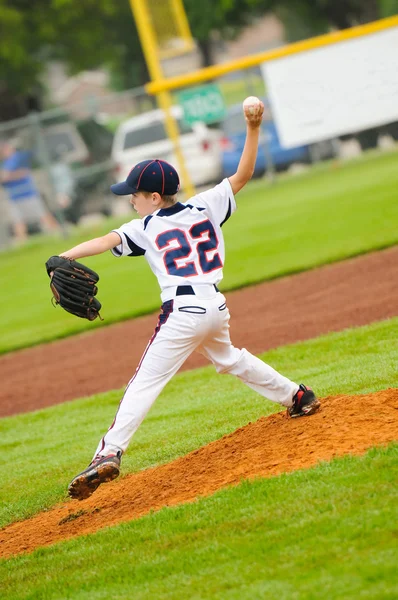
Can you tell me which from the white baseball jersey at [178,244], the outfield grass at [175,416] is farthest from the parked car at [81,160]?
the white baseball jersey at [178,244]

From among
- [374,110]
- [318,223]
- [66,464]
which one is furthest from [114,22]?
[66,464]

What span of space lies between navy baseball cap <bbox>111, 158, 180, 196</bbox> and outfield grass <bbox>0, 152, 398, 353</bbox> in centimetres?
698

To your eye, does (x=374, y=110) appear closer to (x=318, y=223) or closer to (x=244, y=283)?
(x=318, y=223)

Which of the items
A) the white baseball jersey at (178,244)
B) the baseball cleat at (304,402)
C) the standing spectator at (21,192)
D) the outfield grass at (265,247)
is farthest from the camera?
the standing spectator at (21,192)

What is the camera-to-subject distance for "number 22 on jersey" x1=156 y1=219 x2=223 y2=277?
16.8 ft

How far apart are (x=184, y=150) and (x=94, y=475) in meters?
18.5

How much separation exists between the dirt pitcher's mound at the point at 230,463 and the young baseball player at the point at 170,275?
0.29m

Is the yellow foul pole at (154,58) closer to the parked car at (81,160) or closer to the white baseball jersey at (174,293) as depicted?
the parked car at (81,160)

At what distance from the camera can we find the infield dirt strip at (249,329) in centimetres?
920

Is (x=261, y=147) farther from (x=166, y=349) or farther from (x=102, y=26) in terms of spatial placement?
(x=166, y=349)

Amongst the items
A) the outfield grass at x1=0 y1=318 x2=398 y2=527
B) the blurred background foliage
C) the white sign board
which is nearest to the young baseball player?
the outfield grass at x1=0 y1=318 x2=398 y2=527

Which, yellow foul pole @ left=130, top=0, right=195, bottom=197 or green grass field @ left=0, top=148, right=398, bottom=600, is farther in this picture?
yellow foul pole @ left=130, top=0, right=195, bottom=197

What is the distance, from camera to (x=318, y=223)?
15.4 metres

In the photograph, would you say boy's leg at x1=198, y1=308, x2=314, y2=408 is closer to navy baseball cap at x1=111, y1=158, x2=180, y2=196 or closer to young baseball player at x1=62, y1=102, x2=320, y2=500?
young baseball player at x1=62, y1=102, x2=320, y2=500
